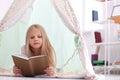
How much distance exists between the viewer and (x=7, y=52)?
2146mm

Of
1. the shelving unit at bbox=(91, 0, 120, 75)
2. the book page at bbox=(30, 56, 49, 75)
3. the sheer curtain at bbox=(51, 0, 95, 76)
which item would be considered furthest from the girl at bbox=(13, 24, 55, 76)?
the shelving unit at bbox=(91, 0, 120, 75)

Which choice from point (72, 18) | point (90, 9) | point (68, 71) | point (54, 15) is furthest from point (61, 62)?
point (90, 9)

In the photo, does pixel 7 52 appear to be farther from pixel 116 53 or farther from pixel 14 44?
pixel 116 53

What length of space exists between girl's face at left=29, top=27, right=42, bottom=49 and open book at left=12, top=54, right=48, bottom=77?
0.72 feet

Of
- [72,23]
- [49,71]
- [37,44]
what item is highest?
[72,23]

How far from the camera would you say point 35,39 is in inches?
71.3

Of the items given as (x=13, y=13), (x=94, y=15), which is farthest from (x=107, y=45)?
(x=13, y=13)

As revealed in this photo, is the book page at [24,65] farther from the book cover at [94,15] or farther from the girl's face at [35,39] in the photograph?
the book cover at [94,15]

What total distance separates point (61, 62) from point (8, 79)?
71 cm

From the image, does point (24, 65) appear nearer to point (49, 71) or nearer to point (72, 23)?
point (49, 71)

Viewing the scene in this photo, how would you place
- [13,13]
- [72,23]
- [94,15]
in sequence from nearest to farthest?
[72,23], [13,13], [94,15]

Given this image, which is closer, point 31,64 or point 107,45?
point 31,64

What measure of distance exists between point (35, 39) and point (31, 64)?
0.31 metres

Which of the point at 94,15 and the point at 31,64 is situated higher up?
the point at 94,15
